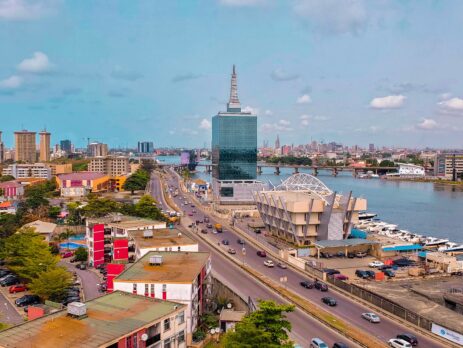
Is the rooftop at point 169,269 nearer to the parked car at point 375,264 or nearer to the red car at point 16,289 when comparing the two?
the red car at point 16,289

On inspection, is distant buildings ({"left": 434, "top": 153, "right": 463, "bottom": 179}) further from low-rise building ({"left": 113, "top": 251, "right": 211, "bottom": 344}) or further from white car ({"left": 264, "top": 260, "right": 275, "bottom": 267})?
low-rise building ({"left": 113, "top": 251, "right": 211, "bottom": 344})

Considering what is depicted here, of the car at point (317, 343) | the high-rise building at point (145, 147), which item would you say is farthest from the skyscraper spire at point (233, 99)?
the high-rise building at point (145, 147)

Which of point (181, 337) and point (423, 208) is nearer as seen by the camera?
point (181, 337)

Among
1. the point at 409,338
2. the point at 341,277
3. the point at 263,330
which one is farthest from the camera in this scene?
the point at 341,277

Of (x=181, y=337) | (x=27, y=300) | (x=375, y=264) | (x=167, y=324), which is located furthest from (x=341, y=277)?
(x=27, y=300)

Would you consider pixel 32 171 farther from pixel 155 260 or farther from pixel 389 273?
pixel 155 260

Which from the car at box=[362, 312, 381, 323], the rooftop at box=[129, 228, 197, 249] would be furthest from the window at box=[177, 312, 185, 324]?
the rooftop at box=[129, 228, 197, 249]

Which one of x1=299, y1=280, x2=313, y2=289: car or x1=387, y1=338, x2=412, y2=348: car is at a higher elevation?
x1=387, y1=338, x2=412, y2=348: car
